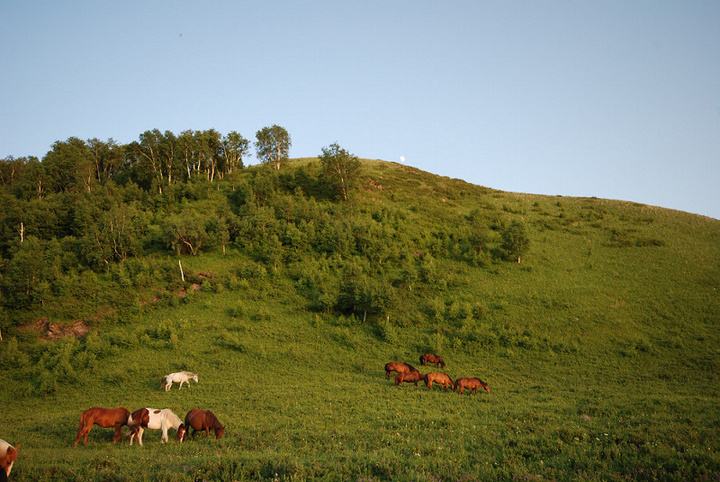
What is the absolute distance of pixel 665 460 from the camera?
35.4 ft

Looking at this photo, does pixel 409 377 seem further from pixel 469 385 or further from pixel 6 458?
pixel 6 458

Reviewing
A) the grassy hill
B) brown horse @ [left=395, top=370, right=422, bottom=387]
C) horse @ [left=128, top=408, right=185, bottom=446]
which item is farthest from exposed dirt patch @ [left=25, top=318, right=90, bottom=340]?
brown horse @ [left=395, top=370, right=422, bottom=387]

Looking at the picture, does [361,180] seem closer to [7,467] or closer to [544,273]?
[544,273]

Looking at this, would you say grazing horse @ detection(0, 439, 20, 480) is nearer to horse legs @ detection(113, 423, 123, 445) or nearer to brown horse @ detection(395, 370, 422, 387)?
horse legs @ detection(113, 423, 123, 445)

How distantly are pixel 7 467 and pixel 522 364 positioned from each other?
1068 inches

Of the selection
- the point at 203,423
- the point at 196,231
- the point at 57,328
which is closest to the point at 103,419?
the point at 203,423

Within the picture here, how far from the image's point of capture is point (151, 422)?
15320 mm

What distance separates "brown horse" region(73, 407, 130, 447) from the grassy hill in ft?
2.28

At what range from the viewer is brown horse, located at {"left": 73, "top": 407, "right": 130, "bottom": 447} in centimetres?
1514

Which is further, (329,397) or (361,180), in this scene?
(361,180)

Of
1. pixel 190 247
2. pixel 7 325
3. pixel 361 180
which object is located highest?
pixel 361 180

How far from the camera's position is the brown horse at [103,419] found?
15.1 m

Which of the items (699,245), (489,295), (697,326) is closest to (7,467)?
(489,295)

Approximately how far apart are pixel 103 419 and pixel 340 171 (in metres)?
49.8
